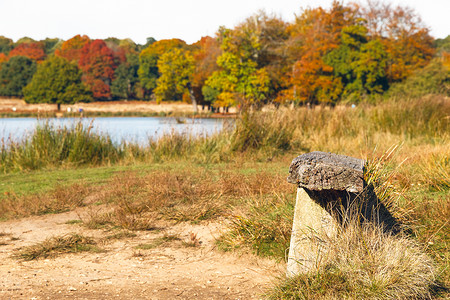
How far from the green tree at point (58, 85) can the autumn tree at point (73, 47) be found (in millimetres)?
15471

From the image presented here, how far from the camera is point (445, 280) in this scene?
3.24 meters

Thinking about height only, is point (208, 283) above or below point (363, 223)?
below

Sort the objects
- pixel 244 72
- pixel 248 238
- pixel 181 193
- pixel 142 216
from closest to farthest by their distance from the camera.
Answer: pixel 248 238 → pixel 142 216 → pixel 181 193 → pixel 244 72

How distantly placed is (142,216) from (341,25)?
142 feet

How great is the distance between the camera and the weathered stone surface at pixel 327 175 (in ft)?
9.37

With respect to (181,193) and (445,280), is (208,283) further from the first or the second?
(181,193)

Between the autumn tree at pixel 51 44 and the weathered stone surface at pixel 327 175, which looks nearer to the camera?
the weathered stone surface at pixel 327 175

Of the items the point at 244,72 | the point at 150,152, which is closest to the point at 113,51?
the point at 244,72

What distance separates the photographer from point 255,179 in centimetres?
623

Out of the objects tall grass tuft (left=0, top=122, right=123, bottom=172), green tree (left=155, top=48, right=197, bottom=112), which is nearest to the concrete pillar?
tall grass tuft (left=0, top=122, right=123, bottom=172)

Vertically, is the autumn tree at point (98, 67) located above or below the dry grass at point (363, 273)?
above

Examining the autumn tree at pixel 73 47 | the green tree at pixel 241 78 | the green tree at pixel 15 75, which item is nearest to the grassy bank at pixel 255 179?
the green tree at pixel 241 78

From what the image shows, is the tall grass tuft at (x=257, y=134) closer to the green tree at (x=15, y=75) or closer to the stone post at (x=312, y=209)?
the stone post at (x=312, y=209)

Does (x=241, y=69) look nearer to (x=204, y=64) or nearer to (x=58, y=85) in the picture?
(x=204, y=64)
